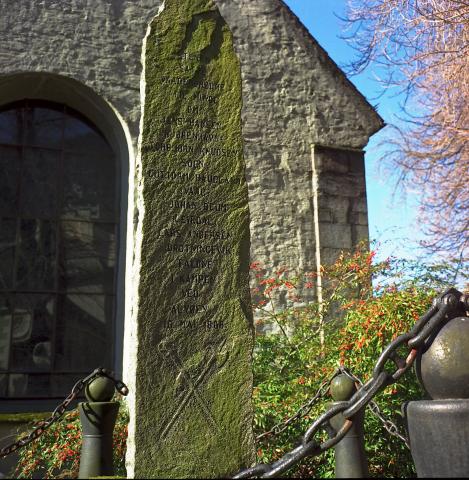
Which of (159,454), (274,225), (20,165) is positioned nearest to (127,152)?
(20,165)

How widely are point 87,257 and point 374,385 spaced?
4839 mm

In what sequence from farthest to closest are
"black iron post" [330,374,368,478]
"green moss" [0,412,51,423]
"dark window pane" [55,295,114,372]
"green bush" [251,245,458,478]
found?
"dark window pane" [55,295,114,372]
"green moss" [0,412,51,423]
"green bush" [251,245,458,478]
"black iron post" [330,374,368,478]

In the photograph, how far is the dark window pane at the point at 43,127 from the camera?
283 inches

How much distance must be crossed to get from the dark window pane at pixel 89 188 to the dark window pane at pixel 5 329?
3.84 ft

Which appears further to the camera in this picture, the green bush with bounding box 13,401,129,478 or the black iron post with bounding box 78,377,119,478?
the green bush with bounding box 13,401,129,478

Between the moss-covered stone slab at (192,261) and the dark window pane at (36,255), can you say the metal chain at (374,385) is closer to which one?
the moss-covered stone slab at (192,261)

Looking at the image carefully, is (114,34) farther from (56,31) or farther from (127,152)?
(127,152)

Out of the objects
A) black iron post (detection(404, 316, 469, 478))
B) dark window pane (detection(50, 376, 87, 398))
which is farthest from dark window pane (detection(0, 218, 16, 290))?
black iron post (detection(404, 316, 469, 478))

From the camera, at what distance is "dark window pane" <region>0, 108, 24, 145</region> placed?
23.4ft

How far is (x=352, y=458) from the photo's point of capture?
351 cm

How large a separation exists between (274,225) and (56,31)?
3.39 meters

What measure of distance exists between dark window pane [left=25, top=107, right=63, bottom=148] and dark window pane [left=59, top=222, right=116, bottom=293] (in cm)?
104

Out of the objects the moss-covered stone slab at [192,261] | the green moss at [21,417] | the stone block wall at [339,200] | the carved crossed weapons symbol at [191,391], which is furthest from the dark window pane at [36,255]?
the carved crossed weapons symbol at [191,391]

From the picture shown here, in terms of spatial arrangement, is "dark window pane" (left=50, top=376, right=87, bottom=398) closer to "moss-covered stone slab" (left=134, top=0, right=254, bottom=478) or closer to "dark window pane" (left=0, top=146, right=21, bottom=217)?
"dark window pane" (left=0, top=146, right=21, bottom=217)
